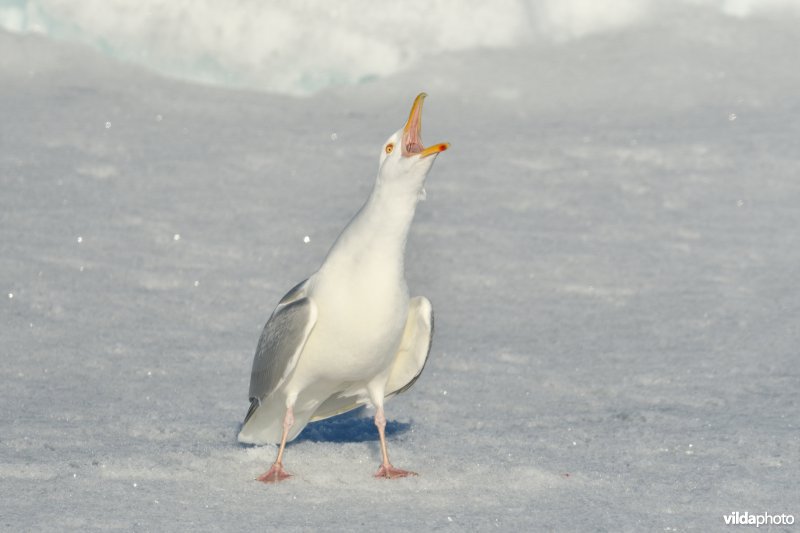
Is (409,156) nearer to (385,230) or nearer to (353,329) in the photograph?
(385,230)

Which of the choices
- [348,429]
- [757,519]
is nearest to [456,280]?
[348,429]

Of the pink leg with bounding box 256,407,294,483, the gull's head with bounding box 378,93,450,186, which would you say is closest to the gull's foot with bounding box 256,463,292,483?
the pink leg with bounding box 256,407,294,483

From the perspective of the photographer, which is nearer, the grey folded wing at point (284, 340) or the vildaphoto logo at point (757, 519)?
the vildaphoto logo at point (757, 519)

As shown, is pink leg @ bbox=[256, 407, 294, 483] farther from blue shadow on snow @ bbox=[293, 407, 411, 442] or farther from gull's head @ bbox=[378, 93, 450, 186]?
gull's head @ bbox=[378, 93, 450, 186]

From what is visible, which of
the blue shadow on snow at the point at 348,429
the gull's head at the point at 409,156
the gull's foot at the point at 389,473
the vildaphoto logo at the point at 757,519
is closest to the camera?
the vildaphoto logo at the point at 757,519

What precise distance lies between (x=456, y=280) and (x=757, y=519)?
4876 mm

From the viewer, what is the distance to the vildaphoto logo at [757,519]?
15.4 ft

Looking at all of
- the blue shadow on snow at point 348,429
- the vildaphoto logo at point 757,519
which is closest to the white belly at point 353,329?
the blue shadow on snow at point 348,429

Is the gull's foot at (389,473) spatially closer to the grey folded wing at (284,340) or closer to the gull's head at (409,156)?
the grey folded wing at (284,340)

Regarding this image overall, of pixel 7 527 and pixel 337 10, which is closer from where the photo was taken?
pixel 7 527

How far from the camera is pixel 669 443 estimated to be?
234 inches

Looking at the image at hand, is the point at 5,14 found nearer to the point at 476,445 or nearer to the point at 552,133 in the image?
the point at 552,133

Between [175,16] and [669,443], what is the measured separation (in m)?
9.46


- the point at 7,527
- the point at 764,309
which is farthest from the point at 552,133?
the point at 7,527
